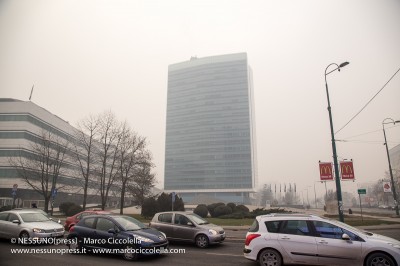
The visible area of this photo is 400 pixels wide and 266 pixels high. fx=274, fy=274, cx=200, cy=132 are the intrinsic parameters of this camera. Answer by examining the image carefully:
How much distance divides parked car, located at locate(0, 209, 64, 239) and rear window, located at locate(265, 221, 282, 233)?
31.9ft

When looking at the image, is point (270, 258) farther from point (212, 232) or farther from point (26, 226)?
point (26, 226)

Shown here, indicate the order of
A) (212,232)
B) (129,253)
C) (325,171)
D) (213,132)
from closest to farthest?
(129,253) → (212,232) → (325,171) → (213,132)

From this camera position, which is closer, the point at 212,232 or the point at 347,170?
the point at 212,232

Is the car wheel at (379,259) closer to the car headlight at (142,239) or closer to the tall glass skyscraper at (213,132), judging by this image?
the car headlight at (142,239)

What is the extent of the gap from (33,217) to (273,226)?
11.4 m

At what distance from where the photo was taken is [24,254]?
33.2 ft

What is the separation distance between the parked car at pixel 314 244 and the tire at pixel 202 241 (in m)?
4.00

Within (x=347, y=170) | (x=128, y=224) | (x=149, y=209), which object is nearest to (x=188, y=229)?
(x=128, y=224)

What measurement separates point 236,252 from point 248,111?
415ft

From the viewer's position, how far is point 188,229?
12703 millimetres

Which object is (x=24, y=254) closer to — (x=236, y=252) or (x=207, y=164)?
(x=236, y=252)

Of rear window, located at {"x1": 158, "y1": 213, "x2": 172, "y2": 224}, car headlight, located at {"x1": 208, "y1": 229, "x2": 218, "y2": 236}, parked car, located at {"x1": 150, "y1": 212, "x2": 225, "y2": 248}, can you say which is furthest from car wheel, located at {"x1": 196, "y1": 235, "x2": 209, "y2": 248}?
rear window, located at {"x1": 158, "y1": 213, "x2": 172, "y2": 224}

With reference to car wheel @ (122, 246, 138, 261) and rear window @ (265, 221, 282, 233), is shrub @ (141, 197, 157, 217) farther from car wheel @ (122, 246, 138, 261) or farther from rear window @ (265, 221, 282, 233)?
rear window @ (265, 221, 282, 233)

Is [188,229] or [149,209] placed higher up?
[188,229]
